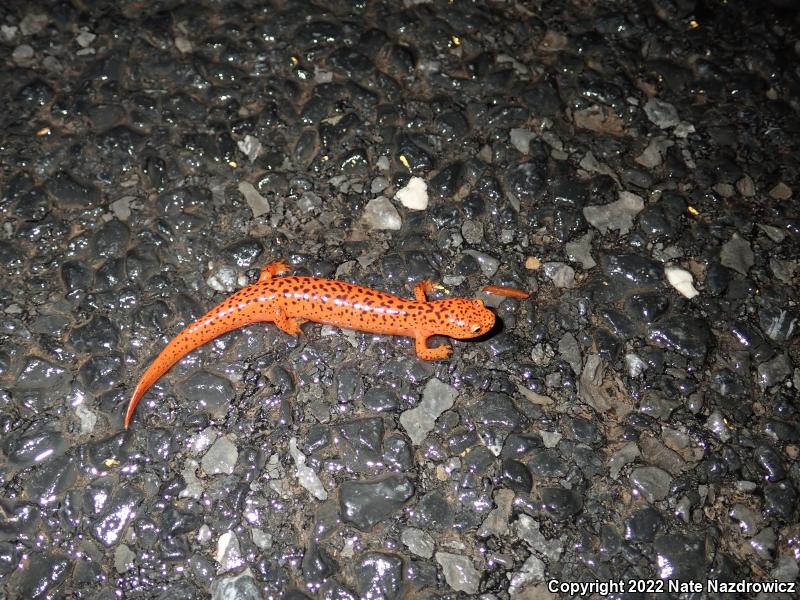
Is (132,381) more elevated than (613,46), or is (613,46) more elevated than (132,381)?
(613,46)

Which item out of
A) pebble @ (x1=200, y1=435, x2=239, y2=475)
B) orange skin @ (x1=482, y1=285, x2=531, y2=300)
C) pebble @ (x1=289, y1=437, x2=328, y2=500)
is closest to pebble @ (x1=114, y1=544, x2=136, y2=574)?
pebble @ (x1=200, y1=435, x2=239, y2=475)

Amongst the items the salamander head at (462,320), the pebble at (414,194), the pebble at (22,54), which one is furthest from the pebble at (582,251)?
the pebble at (22,54)

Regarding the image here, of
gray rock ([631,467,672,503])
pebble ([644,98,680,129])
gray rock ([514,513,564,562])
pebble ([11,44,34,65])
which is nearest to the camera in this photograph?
gray rock ([514,513,564,562])

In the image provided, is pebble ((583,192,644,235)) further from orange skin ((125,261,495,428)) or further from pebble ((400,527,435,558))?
pebble ((400,527,435,558))

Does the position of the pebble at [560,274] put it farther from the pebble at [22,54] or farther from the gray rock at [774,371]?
the pebble at [22,54]

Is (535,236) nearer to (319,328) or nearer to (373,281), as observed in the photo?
(373,281)

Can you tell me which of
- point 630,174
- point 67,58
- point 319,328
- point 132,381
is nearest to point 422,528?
point 319,328
